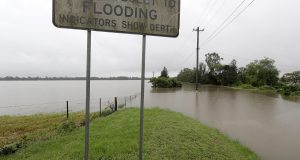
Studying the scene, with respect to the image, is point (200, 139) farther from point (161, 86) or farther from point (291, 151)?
point (161, 86)

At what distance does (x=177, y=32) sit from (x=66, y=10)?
147cm

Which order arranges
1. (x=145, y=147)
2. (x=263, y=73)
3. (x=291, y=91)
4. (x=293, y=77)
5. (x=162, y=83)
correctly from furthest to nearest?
(x=293, y=77), (x=263, y=73), (x=162, y=83), (x=291, y=91), (x=145, y=147)

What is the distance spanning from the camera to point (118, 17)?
107 inches

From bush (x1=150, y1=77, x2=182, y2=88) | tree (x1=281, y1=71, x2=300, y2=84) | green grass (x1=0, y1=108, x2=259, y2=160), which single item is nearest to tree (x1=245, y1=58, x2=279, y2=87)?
tree (x1=281, y1=71, x2=300, y2=84)

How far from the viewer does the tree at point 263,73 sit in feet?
160

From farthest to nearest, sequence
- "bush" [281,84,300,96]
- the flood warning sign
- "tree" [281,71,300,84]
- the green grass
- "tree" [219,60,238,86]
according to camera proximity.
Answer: "tree" [281,71,300,84] < "tree" [219,60,238,86] < "bush" [281,84,300,96] < the green grass < the flood warning sign

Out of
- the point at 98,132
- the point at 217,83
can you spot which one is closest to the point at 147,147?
the point at 98,132

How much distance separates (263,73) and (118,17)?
53.9 metres

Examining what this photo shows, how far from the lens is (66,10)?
2.54 metres

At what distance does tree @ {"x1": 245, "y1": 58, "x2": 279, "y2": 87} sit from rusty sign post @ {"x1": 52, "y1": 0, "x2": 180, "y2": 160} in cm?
5199

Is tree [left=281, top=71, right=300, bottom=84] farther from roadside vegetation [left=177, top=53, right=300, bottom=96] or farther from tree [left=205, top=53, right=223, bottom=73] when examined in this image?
tree [left=205, top=53, right=223, bottom=73]

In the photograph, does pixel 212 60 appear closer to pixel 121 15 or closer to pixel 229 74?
pixel 229 74

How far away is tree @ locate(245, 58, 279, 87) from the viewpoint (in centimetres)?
4872

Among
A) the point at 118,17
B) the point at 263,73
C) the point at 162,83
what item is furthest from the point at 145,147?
the point at 263,73
